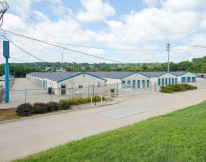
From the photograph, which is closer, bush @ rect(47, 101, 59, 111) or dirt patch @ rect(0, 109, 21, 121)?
dirt patch @ rect(0, 109, 21, 121)

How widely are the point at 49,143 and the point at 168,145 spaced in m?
5.56

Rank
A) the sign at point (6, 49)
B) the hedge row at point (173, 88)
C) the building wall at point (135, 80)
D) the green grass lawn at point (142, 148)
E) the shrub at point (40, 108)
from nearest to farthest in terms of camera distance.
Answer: the green grass lawn at point (142, 148) → the shrub at point (40, 108) → the sign at point (6, 49) → the hedge row at point (173, 88) → the building wall at point (135, 80)

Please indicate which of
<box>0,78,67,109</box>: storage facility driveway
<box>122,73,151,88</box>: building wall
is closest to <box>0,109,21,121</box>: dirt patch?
<box>0,78,67,109</box>: storage facility driveway

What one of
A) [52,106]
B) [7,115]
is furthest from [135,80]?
→ [7,115]

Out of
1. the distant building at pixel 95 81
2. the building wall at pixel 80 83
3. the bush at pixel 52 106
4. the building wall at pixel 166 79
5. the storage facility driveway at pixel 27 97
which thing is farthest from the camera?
the building wall at pixel 166 79

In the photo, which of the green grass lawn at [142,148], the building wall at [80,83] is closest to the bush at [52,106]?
the green grass lawn at [142,148]

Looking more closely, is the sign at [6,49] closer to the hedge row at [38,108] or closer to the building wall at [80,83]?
the building wall at [80,83]

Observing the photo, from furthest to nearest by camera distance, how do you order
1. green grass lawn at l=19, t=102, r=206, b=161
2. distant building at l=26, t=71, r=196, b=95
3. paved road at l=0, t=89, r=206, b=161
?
distant building at l=26, t=71, r=196, b=95 → paved road at l=0, t=89, r=206, b=161 → green grass lawn at l=19, t=102, r=206, b=161

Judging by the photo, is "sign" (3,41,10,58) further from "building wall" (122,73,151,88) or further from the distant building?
"building wall" (122,73,151,88)

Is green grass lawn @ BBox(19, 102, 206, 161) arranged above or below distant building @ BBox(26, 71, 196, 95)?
below

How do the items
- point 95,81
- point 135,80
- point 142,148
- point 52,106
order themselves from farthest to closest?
1. point 135,80
2. point 95,81
3. point 52,106
4. point 142,148

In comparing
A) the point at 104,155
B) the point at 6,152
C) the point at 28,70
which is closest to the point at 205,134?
the point at 104,155

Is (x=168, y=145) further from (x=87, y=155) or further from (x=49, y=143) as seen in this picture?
(x=49, y=143)

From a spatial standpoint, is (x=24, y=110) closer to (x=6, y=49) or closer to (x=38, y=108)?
(x=38, y=108)
